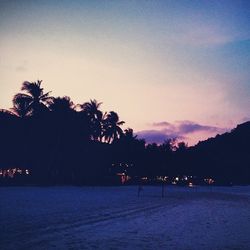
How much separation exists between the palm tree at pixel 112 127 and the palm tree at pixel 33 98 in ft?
77.7

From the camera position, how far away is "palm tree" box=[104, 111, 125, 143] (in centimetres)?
7356

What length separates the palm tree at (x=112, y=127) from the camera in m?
73.6

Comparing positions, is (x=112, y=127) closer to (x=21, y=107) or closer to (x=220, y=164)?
(x=21, y=107)

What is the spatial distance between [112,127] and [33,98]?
2682cm

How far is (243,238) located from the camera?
452 inches

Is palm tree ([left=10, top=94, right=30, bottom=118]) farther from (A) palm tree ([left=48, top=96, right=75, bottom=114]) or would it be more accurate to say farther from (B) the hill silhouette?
(B) the hill silhouette

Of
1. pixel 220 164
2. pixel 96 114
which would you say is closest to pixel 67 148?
pixel 96 114

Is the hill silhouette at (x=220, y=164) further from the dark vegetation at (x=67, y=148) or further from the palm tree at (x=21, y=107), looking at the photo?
the palm tree at (x=21, y=107)

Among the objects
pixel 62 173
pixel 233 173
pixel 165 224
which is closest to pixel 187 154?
pixel 233 173

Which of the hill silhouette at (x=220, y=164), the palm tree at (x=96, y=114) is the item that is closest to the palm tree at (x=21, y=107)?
the palm tree at (x=96, y=114)

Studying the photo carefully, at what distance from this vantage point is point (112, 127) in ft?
244

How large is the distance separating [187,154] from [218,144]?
1436 inches

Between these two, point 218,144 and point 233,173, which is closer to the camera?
point 233,173

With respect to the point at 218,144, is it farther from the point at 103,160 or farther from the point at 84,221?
the point at 84,221
